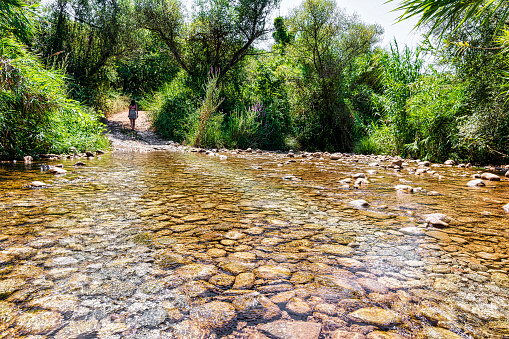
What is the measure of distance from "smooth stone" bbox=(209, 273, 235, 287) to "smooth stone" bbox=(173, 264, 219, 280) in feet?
0.09

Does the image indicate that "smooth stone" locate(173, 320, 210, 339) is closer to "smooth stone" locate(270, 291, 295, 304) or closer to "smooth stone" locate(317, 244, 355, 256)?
"smooth stone" locate(270, 291, 295, 304)

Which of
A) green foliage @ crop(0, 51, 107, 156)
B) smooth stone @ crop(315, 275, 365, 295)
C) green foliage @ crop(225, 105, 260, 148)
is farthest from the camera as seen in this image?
green foliage @ crop(225, 105, 260, 148)

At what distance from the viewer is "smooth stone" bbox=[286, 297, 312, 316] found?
1074 mm

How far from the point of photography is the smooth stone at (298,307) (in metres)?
1.07

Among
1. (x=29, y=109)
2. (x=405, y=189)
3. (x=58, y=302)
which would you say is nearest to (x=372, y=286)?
(x=58, y=302)

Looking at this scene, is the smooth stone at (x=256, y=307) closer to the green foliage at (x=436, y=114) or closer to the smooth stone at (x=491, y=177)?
the smooth stone at (x=491, y=177)

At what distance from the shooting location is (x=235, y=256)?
60.7 inches

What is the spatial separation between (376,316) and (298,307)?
0.28 m

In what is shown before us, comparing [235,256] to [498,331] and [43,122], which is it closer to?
[498,331]

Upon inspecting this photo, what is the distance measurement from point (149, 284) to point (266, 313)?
0.51m

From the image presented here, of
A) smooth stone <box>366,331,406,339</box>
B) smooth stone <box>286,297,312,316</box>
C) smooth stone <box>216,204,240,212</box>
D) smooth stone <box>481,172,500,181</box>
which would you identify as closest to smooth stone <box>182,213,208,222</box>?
smooth stone <box>216,204,240,212</box>

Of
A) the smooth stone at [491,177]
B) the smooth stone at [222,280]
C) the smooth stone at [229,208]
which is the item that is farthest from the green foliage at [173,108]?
the smooth stone at [222,280]

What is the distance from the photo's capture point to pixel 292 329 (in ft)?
3.20

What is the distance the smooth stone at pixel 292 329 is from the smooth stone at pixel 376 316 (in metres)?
0.16
